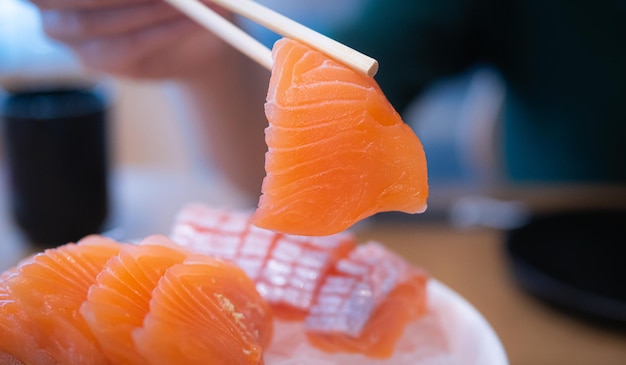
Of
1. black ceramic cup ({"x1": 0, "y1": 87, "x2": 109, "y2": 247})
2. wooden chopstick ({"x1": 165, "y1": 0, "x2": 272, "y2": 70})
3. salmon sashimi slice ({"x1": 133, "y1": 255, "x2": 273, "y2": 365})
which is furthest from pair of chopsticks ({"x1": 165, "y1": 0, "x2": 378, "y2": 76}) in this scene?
black ceramic cup ({"x1": 0, "y1": 87, "x2": 109, "y2": 247})

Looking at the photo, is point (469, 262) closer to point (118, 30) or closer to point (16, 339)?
point (118, 30)

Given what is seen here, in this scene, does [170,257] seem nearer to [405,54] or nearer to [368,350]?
[368,350]

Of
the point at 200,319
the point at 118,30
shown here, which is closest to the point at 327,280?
the point at 200,319

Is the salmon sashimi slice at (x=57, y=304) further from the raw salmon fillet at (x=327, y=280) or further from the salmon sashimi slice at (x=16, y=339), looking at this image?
the raw salmon fillet at (x=327, y=280)

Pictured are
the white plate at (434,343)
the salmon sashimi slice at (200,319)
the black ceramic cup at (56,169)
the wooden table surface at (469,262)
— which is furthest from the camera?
the black ceramic cup at (56,169)

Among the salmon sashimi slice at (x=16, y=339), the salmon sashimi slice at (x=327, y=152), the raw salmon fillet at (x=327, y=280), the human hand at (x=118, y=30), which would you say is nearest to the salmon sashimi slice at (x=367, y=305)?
the raw salmon fillet at (x=327, y=280)

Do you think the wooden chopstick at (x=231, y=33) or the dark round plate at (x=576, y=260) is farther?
the dark round plate at (x=576, y=260)

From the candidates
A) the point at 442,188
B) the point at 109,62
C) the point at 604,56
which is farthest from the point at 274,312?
the point at 604,56
